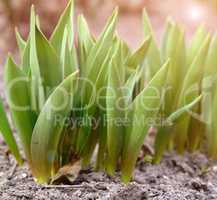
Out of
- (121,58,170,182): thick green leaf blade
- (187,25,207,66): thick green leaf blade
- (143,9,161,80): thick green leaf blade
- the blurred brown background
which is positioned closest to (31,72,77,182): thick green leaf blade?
(121,58,170,182): thick green leaf blade

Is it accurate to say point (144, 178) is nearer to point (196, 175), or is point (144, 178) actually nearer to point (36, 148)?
point (196, 175)

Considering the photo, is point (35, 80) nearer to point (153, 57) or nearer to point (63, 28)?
point (63, 28)

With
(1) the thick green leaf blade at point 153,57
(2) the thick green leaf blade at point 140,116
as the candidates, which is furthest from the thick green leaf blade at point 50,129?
(1) the thick green leaf blade at point 153,57

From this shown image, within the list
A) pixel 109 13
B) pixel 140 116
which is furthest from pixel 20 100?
pixel 109 13

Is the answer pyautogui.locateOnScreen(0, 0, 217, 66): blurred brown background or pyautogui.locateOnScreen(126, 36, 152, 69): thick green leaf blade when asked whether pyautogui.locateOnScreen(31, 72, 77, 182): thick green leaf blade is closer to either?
pyautogui.locateOnScreen(126, 36, 152, 69): thick green leaf blade

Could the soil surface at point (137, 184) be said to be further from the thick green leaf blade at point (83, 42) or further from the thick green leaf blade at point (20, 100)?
the thick green leaf blade at point (83, 42)

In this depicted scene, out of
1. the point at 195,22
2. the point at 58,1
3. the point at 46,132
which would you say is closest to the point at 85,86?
the point at 46,132
